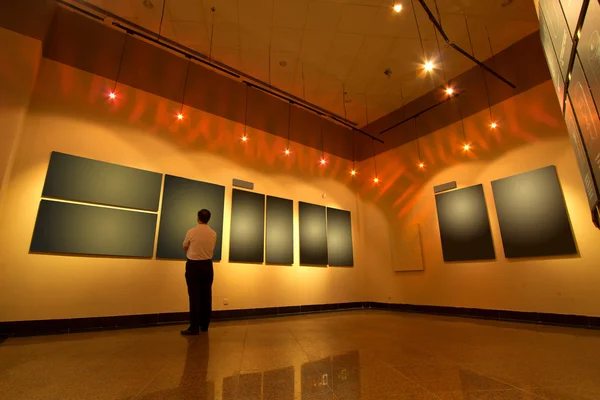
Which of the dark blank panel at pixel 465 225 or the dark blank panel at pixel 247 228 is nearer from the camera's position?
the dark blank panel at pixel 465 225

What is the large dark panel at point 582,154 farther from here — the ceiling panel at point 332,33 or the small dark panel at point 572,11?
the ceiling panel at point 332,33

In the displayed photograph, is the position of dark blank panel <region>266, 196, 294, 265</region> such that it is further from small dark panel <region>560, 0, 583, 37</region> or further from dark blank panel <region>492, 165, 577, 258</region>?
small dark panel <region>560, 0, 583, 37</region>

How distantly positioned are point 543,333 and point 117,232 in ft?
20.8

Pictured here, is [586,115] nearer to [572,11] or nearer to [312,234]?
[572,11]

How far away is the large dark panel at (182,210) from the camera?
4.79 meters

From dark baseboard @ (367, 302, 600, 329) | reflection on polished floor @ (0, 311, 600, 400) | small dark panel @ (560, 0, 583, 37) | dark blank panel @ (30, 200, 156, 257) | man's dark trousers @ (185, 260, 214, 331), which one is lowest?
dark baseboard @ (367, 302, 600, 329)

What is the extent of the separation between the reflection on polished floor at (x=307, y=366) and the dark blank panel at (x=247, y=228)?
2.08 meters

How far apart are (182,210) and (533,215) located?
249 inches

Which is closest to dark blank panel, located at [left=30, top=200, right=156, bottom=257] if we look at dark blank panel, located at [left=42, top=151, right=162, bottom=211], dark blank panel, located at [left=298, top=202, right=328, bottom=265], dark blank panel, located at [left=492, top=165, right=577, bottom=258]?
dark blank panel, located at [left=42, top=151, right=162, bottom=211]

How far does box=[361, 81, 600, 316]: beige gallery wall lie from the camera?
14.0 ft

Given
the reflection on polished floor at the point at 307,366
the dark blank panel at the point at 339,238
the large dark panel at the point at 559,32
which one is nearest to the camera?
the reflection on polished floor at the point at 307,366

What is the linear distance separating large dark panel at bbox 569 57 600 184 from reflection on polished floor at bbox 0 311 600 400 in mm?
1511

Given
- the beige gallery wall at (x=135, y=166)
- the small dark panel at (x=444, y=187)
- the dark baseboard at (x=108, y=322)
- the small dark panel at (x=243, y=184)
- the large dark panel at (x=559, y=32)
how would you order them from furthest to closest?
the small dark panel at (x=444, y=187) → the small dark panel at (x=243, y=184) → the beige gallery wall at (x=135, y=166) → the dark baseboard at (x=108, y=322) → the large dark panel at (x=559, y=32)

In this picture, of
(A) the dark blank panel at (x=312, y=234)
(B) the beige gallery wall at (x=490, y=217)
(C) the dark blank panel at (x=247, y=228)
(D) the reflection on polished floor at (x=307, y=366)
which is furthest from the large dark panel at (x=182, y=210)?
(B) the beige gallery wall at (x=490, y=217)
